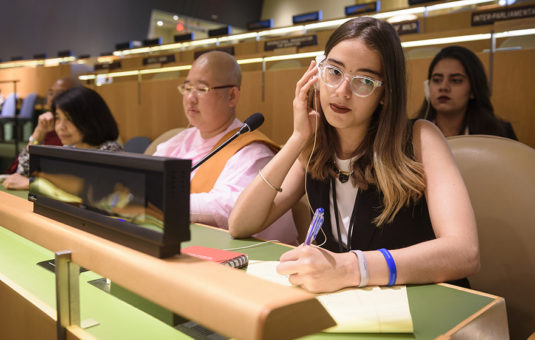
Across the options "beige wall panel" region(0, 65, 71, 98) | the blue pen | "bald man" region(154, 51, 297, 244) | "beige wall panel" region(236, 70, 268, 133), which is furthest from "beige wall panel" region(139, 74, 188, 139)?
the blue pen

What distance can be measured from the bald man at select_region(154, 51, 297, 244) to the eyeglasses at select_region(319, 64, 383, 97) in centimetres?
64

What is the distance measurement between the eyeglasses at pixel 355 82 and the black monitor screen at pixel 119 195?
70cm

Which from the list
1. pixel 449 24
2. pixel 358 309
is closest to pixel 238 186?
pixel 358 309

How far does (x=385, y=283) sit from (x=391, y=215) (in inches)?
13.8

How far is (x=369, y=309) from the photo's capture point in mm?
708

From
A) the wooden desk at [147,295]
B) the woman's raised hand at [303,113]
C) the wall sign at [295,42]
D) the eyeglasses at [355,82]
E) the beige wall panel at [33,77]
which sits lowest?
the wooden desk at [147,295]

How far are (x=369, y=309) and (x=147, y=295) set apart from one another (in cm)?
39

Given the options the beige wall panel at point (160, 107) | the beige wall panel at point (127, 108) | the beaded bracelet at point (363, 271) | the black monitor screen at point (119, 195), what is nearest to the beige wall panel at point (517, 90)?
the beaded bracelet at point (363, 271)

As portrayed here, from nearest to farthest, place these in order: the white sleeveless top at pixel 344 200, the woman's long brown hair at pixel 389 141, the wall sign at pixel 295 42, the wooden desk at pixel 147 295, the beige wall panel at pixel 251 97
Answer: the wooden desk at pixel 147 295
the woman's long brown hair at pixel 389 141
the white sleeveless top at pixel 344 200
the beige wall panel at pixel 251 97
the wall sign at pixel 295 42

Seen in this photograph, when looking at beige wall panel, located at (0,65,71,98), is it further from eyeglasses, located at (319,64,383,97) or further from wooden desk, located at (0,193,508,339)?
wooden desk, located at (0,193,508,339)

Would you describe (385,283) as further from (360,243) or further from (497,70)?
(497,70)

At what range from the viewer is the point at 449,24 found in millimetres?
6035

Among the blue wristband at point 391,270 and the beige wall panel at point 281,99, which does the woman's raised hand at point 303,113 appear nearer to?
the blue wristband at point 391,270

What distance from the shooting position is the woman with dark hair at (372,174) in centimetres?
98
